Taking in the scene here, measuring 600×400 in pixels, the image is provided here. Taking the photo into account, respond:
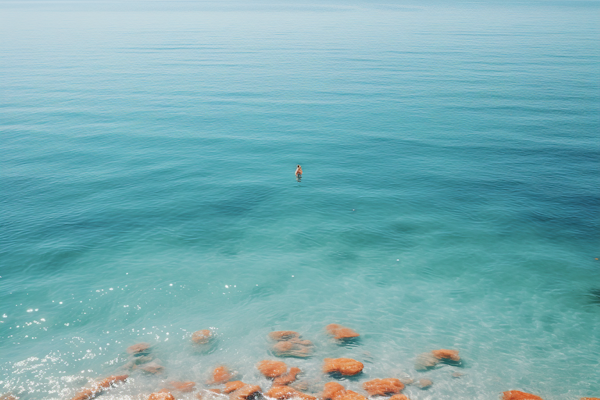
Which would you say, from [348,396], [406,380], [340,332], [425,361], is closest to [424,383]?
[406,380]

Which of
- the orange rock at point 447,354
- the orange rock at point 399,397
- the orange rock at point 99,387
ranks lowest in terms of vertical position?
the orange rock at point 99,387

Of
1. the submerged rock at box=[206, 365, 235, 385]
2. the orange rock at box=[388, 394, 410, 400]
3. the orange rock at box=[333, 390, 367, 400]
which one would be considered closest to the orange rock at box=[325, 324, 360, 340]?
the orange rock at box=[333, 390, 367, 400]

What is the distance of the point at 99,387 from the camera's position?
2370 centimetres

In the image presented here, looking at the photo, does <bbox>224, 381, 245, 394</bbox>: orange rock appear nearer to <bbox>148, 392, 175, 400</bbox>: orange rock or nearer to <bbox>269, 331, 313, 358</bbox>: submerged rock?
<bbox>148, 392, 175, 400</bbox>: orange rock

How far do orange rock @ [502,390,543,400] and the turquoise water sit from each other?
2.28 ft

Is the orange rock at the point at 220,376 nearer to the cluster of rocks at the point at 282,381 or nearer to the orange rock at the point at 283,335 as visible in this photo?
the cluster of rocks at the point at 282,381

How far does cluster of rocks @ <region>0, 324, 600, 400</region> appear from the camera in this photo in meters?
22.8

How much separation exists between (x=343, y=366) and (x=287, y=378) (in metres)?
3.35

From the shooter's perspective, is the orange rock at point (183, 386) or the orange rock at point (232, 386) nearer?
the orange rock at point (232, 386)

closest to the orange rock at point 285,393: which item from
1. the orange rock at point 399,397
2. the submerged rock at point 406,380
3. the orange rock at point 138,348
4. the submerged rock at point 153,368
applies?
the orange rock at point 399,397

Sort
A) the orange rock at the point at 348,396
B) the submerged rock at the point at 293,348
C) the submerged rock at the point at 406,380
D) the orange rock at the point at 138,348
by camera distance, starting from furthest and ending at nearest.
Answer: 1. the orange rock at the point at 138,348
2. the submerged rock at the point at 293,348
3. the submerged rock at the point at 406,380
4. the orange rock at the point at 348,396

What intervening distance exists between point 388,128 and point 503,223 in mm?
27699

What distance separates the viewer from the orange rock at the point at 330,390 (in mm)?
22625

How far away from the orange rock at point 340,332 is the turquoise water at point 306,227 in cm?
81
